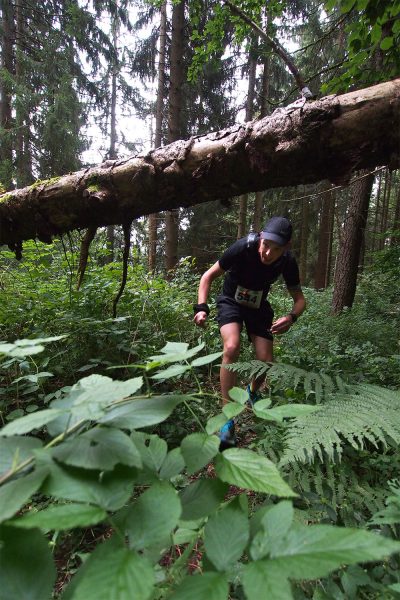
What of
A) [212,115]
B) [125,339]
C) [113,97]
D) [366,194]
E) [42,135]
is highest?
[113,97]

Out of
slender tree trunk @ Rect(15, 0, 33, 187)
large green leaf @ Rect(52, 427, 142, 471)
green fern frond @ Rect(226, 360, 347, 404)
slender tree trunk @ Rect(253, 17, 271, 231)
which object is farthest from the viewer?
slender tree trunk @ Rect(253, 17, 271, 231)

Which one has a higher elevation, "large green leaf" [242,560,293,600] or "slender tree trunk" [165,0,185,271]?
"slender tree trunk" [165,0,185,271]

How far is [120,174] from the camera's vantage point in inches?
98.7

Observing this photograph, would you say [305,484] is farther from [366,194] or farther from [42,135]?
[42,135]

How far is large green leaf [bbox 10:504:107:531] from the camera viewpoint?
0.45 metres

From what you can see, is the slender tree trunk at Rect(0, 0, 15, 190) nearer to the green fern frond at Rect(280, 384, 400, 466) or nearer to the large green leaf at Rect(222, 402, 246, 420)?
the green fern frond at Rect(280, 384, 400, 466)

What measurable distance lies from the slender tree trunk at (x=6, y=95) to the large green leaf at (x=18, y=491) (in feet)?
41.2

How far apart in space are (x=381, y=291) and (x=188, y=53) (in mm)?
Result: 10891

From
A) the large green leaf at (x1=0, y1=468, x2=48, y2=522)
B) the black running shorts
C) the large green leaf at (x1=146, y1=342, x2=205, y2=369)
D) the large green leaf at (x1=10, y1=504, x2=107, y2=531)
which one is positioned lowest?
the black running shorts

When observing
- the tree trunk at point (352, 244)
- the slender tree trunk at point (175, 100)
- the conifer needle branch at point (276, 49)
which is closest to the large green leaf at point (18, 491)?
the conifer needle branch at point (276, 49)

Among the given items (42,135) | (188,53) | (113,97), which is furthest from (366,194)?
(113,97)

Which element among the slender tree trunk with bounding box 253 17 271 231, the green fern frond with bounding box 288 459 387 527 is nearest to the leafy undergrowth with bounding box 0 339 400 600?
the green fern frond with bounding box 288 459 387 527

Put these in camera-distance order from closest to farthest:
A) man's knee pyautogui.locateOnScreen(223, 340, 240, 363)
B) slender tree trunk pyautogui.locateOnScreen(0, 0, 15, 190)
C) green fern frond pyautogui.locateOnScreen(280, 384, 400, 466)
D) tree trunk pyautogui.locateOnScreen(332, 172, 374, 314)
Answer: green fern frond pyautogui.locateOnScreen(280, 384, 400, 466)
man's knee pyautogui.locateOnScreen(223, 340, 240, 363)
tree trunk pyautogui.locateOnScreen(332, 172, 374, 314)
slender tree trunk pyautogui.locateOnScreen(0, 0, 15, 190)

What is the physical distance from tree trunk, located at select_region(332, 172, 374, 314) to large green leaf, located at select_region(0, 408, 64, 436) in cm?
658
